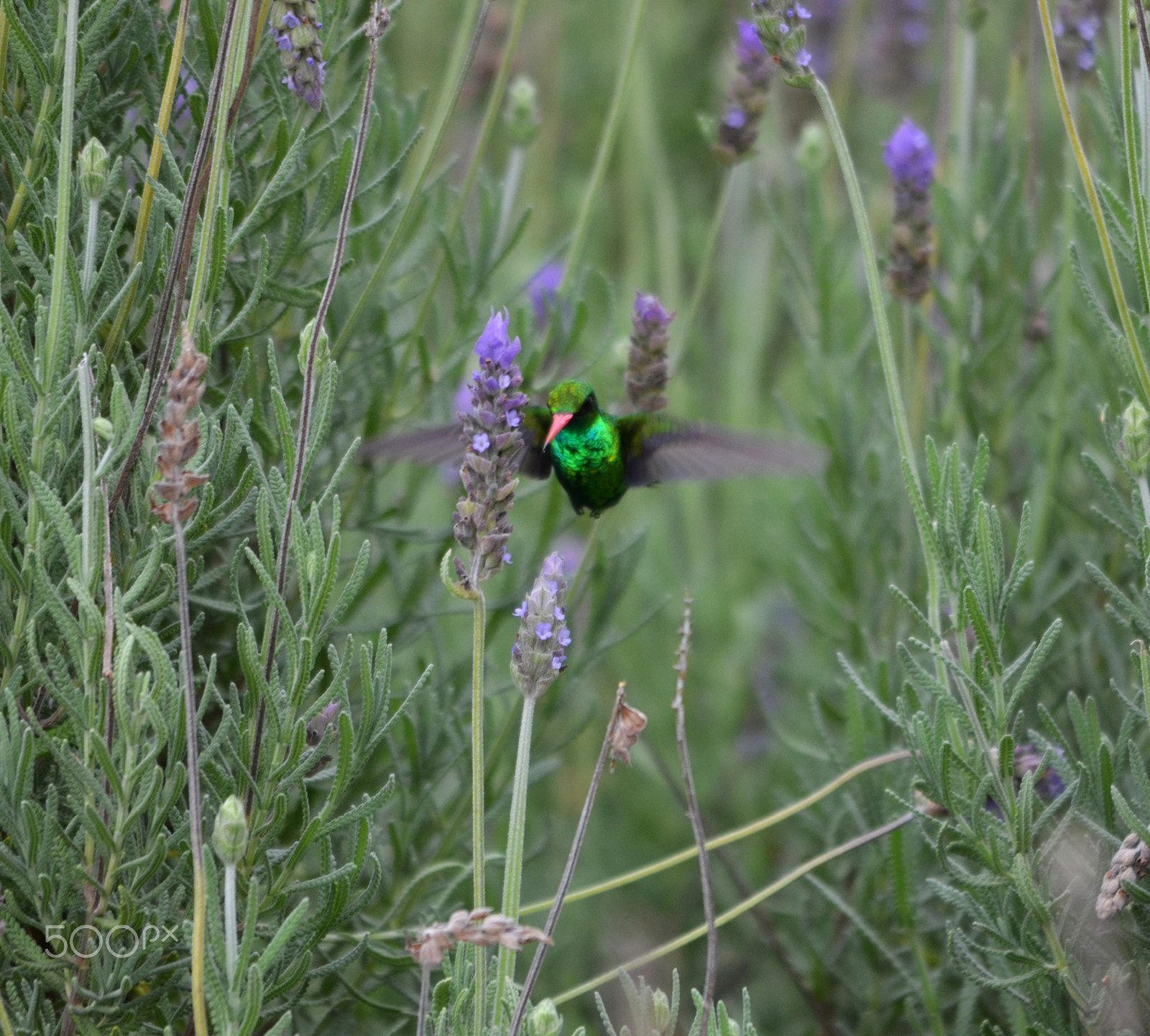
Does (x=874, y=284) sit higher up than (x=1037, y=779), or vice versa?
(x=874, y=284)

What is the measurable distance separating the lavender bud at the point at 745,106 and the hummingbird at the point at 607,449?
0.47 m

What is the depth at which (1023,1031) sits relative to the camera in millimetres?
1316

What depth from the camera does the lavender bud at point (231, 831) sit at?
902 mm

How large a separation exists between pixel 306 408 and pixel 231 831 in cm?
33

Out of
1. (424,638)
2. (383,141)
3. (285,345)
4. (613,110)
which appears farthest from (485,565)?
(424,638)

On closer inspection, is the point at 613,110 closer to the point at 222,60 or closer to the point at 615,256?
the point at 222,60

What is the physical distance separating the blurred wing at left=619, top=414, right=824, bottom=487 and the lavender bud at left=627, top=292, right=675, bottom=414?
45 millimetres

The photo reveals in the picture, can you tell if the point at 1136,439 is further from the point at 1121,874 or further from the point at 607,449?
the point at 607,449

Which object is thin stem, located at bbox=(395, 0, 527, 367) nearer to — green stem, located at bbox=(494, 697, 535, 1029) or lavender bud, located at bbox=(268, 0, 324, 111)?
lavender bud, located at bbox=(268, 0, 324, 111)

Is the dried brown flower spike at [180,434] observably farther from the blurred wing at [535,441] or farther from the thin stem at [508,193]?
the thin stem at [508,193]

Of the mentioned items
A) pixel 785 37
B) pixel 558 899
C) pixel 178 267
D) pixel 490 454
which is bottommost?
pixel 558 899

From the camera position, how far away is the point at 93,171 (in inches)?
43.9

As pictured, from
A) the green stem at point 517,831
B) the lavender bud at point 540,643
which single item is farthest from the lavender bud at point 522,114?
the green stem at point 517,831

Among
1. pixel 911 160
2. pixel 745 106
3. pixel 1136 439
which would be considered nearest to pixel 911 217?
pixel 911 160
